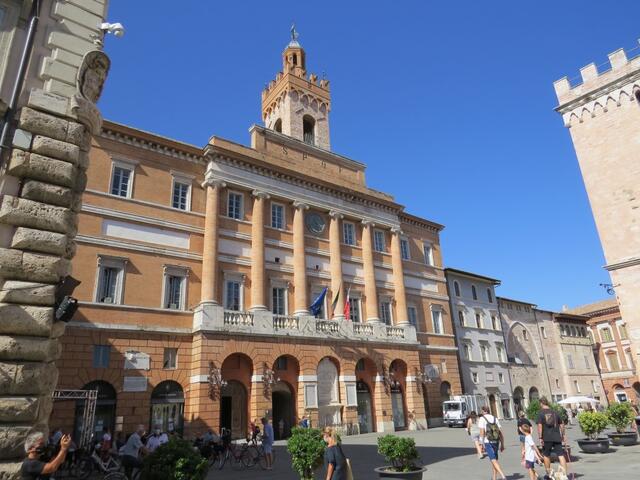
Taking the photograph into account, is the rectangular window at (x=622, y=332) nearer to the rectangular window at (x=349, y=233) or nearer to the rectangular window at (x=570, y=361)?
the rectangular window at (x=570, y=361)

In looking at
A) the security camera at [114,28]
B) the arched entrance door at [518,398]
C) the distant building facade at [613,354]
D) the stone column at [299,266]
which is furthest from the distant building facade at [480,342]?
the security camera at [114,28]

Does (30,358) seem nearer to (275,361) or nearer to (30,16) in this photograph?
(30,16)

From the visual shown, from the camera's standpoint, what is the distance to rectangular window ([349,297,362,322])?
2895cm

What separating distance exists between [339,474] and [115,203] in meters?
18.9

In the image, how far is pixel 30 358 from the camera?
20.4 ft

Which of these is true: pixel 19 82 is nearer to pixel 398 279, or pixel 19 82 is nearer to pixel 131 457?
pixel 131 457

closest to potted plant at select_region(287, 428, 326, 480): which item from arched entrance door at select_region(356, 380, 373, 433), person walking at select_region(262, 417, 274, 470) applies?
person walking at select_region(262, 417, 274, 470)

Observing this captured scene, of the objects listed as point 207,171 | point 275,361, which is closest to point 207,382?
point 275,361

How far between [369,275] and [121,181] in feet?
52.9

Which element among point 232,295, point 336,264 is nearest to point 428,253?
point 336,264

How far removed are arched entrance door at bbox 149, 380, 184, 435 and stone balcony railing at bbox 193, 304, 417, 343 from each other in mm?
2918

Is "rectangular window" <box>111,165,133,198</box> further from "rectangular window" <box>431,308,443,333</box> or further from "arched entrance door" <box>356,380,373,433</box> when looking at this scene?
"rectangular window" <box>431,308,443,333</box>

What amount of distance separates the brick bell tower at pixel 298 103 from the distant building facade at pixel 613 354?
1489 inches

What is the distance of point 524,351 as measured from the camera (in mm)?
42938
